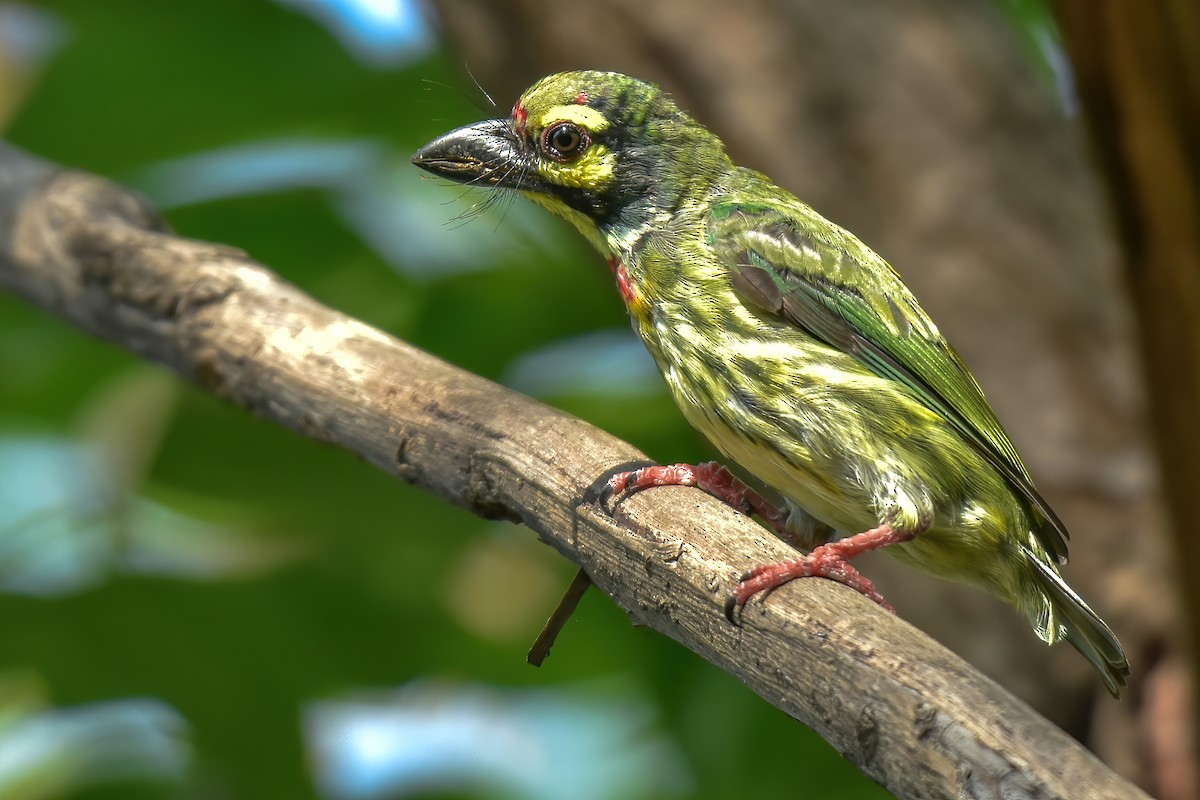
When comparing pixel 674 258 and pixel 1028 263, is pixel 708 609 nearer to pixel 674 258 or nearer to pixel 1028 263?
pixel 674 258

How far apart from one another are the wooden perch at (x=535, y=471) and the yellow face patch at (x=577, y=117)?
683 mm

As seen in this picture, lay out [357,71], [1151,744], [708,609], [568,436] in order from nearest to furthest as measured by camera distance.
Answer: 1. [708,609]
2. [568,436]
3. [1151,744]
4. [357,71]

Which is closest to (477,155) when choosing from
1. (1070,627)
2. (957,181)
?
(1070,627)

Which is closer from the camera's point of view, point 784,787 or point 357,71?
point 784,787

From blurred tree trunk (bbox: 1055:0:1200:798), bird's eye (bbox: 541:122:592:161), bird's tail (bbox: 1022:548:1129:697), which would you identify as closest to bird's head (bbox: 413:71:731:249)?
bird's eye (bbox: 541:122:592:161)

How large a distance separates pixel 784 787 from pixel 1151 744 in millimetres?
1141

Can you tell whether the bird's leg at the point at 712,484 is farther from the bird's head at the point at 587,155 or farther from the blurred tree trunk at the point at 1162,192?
the blurred tree trunk at the point at 1162,192

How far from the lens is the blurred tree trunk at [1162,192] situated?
2850mm

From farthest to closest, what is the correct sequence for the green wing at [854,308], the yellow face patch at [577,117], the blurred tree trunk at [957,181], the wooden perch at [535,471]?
the blurred tree trunk at [957,181], the yellow face patch at [577,117], the green wing at [854,308], the wooden perch at [535,471]

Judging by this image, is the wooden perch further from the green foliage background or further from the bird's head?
the green foliage background

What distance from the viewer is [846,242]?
10.4ft

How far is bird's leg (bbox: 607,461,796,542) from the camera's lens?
2.37 meters

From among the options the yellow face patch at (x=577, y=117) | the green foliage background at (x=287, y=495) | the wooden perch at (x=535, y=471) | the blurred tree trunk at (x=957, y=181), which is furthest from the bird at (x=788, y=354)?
the blurred tree trunk at (x=957, y=181)

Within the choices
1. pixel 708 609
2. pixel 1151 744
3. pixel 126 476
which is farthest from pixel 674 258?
pixel 126 476
